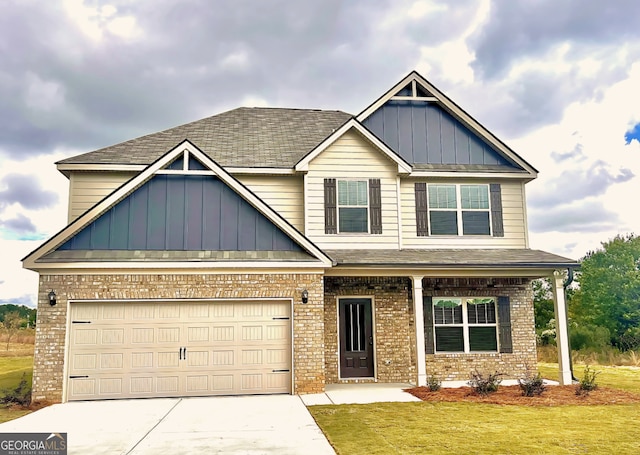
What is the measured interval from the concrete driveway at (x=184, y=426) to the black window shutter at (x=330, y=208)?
15.5 feet

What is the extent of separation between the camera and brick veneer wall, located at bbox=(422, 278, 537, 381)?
44.3 ft

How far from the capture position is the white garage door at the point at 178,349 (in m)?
11.0

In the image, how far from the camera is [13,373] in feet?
51.6

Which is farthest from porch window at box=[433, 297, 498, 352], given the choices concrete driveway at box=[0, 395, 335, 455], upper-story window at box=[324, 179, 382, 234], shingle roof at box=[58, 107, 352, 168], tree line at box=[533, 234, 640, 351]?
tree line at box=[533, 234, 640, 351]

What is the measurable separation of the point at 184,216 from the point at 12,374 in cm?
881

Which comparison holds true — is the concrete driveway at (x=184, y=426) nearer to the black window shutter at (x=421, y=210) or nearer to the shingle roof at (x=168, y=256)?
the shingle roof at (x=168, y=256)

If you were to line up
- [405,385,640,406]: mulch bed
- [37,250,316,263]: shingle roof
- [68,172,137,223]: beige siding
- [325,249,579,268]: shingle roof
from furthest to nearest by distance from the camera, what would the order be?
[68,172,137,223]: beige siding, [325,249,579,268]: shingle roof, [37,250,316,263]: shingle roof, [405,385,640,406]: mulch bed

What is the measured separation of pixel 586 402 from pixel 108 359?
33.6 ft

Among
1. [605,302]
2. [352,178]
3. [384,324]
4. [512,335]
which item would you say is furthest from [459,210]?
[605,302]

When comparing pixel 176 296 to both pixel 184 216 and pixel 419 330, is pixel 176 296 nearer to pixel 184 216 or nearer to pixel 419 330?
pixel 184 216

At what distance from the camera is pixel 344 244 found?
13773 mm

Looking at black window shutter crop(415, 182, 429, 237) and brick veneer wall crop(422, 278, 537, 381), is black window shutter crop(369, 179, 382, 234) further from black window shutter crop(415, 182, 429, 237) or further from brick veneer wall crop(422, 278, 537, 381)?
brick veneer wall crop(422, 278, 537, 381)

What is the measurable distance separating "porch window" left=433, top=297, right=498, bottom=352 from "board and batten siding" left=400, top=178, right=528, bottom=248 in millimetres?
1589

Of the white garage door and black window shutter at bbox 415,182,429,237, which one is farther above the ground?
black window shutter at bbox 415,182,429,237
